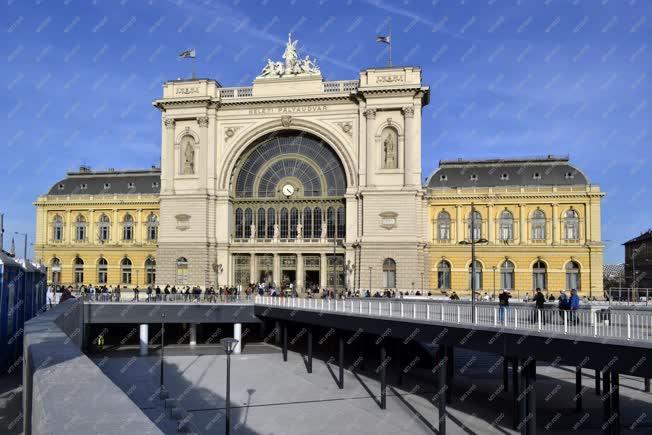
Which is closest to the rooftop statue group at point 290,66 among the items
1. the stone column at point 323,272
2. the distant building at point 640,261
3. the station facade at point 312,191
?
the station facade at point 312,191

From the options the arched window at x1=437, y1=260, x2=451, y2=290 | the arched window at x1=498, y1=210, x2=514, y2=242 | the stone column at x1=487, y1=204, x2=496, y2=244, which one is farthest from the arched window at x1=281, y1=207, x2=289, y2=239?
the arched window at x1=498, y1=210, x2=514, y2=242

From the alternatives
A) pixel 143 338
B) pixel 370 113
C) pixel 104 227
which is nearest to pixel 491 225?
pixel 370 113

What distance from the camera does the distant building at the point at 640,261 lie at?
4383 inches

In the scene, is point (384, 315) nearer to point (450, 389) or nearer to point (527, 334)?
point (450, 389)

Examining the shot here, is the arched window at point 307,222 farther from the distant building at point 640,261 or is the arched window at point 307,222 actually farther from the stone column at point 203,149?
the distant building at point 640,261

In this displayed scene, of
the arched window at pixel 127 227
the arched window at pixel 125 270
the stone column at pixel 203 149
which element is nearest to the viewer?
the stone column at pixel 203 149

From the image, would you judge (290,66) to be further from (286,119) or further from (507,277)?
(507,277)

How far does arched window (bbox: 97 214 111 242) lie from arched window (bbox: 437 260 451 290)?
136ft

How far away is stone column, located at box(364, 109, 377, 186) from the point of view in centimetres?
6812

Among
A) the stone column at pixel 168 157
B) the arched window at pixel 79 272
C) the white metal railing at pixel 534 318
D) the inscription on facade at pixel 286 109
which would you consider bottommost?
the arched window at pixel 79 272

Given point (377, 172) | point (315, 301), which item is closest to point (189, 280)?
point (377, 172)

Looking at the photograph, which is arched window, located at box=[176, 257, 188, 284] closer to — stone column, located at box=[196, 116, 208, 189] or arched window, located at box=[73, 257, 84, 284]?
stone column, located at box=[196, 116, 208, 189]

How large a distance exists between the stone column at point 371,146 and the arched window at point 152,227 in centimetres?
3023

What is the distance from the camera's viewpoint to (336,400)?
1436 inches
